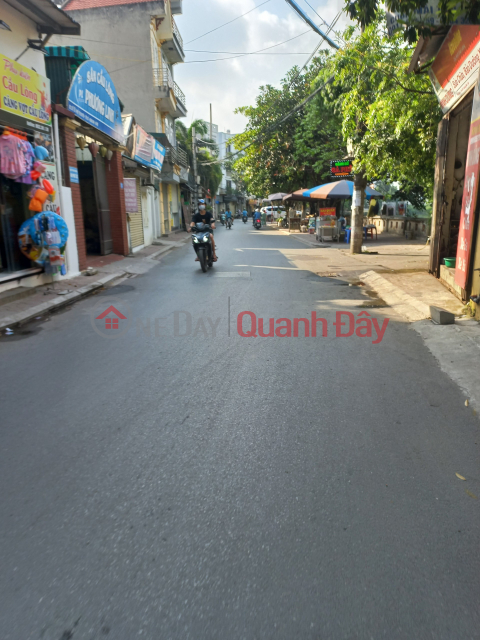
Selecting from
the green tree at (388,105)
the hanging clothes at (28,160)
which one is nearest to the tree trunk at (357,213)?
the green tree at (388,105)

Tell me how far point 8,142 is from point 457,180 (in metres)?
9.00

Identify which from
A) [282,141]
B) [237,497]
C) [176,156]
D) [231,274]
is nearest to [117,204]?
[231,274]

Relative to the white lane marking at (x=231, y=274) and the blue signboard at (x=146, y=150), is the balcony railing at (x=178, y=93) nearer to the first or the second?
the blue signboard at (x=146, y=150)

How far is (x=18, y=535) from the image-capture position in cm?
248

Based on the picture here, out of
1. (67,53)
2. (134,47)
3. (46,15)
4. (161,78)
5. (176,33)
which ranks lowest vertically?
(46,15)

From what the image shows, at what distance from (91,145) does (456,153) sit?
9774 millimetres

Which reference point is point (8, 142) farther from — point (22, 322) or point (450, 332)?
point (450, 332)

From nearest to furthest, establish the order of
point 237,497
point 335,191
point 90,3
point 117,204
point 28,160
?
point 237,497 < point 28,160 < point 117,204 < point 335,191 < point 90,3

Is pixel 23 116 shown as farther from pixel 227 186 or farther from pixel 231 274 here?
pixel 227 186

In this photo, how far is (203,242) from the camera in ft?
39.3

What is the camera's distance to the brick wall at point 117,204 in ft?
51.8

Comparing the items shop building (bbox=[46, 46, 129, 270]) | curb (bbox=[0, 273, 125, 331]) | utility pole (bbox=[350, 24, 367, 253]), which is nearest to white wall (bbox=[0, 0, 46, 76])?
shop building (bbox=[46, 46, 129, 270])

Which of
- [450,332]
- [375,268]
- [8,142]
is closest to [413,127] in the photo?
[375,268]

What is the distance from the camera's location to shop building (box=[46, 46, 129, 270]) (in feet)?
36.4
